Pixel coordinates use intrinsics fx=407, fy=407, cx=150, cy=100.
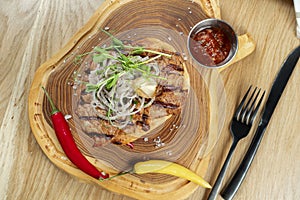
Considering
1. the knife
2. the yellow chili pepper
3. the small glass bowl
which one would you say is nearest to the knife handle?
the knife

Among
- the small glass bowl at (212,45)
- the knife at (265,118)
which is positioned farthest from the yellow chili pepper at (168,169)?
the small glass bowl at (212,45)

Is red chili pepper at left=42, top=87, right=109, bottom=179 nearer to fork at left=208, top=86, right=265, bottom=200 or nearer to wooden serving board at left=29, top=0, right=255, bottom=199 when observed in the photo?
wooden serving board at left=29, top=0, right=255, bottom=199

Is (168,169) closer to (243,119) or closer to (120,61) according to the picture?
(243,119)

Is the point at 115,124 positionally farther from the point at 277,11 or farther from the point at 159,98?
the point at 277,11

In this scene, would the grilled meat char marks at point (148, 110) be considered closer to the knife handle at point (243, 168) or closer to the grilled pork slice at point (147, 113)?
the grilled pork slice at point (147, 113)

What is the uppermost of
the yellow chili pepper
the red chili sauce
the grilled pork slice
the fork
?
the red chili sauce

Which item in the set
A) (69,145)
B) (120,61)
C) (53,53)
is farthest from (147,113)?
(53,53)
